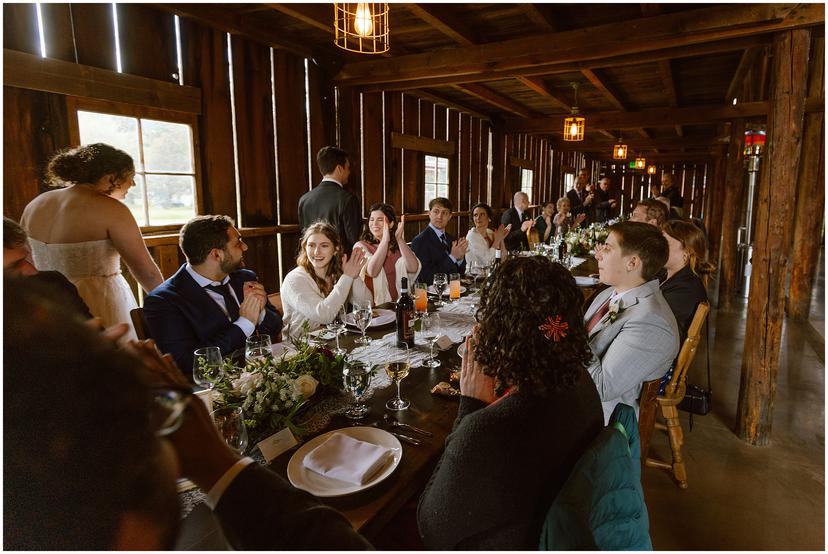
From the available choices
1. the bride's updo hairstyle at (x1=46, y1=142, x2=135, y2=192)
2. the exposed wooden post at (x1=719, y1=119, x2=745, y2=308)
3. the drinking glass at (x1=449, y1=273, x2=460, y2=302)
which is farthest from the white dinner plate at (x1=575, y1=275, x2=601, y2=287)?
the exposed wooden post at (x1=719, y1=119, x2=745, y2=308)

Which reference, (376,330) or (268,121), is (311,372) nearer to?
(376,330)

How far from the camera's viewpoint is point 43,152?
119 inches

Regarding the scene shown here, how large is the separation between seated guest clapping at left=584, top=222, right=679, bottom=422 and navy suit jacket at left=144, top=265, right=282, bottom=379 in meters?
1.68

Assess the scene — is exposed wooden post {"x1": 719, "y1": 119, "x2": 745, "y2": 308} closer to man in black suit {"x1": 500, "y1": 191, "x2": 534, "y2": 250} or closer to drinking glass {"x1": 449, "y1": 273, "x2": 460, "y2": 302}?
man in black suit {"x1": 500, "y1": 191, "x2": 534, "y2": 250}

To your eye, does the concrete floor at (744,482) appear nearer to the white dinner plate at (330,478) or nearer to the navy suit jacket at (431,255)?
the white dinner plate at (330,478)

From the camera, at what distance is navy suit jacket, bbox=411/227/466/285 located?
422 cm

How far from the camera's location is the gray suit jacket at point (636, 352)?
1833 millimetres

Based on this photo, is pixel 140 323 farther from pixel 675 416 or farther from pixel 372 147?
pixel 372 147

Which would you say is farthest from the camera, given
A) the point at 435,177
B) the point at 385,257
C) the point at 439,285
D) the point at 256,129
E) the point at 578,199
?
the point at 578,199

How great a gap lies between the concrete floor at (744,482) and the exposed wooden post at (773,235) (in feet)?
0.71

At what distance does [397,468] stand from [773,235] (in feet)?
10.4

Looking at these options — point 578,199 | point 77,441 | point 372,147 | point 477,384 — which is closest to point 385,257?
point 477,384

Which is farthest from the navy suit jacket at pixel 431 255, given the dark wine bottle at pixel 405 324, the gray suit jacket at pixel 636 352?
the gray suit jacket at pixel 636 352

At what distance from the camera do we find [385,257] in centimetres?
352
